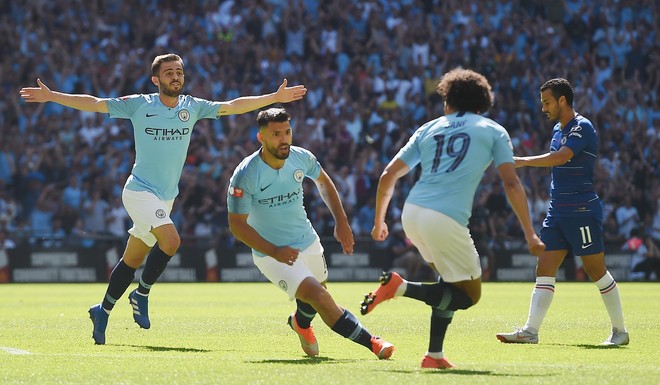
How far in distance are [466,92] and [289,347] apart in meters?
3.28

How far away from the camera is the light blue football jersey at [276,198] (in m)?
9.59

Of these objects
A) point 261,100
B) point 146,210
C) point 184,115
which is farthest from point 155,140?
point 261,100

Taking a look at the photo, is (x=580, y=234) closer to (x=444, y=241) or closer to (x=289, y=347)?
(x=289, y=347)

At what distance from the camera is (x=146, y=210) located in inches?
454

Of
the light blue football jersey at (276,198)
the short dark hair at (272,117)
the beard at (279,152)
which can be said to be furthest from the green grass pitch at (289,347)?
the short dark hair at (272,117)

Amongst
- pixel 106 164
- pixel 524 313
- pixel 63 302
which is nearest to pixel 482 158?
pixel 524 313

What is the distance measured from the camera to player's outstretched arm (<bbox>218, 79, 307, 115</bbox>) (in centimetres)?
1161

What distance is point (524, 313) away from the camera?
15.3 metres

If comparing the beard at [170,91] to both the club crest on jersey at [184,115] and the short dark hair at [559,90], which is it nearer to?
the club crest on jersey at [184,115]

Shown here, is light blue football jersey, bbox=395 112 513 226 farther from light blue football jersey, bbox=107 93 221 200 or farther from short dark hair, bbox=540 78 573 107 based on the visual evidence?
light blue football jersey, bbox=107 93 221 200

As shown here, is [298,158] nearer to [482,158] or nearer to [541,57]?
[482,158]

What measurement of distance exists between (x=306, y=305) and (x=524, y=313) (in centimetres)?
601


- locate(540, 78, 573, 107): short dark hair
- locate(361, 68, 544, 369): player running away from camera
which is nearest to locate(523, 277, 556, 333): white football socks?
locate(540, 78, 573, 107): short dark hair

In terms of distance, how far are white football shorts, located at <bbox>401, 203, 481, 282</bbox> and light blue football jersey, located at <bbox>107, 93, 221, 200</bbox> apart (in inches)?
154
